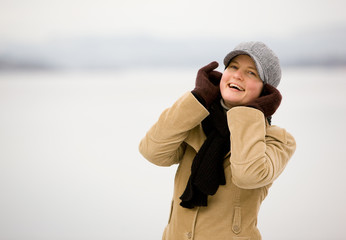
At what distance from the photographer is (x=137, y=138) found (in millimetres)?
2891

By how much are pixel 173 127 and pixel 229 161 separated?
190 millimetres

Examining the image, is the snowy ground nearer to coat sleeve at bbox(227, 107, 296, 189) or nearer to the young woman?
the young woman

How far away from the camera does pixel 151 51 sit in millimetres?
3420

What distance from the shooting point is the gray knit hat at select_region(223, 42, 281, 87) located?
1110mm

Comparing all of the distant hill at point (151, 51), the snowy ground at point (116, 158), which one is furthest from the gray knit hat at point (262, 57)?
the distant hill at point (151, 51)

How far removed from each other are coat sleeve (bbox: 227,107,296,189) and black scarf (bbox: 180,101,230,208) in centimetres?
7

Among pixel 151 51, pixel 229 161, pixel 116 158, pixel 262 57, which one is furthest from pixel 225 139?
pixel 151 51

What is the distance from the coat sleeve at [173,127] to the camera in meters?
1.11

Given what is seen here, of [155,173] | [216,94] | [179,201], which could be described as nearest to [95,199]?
[155,173]

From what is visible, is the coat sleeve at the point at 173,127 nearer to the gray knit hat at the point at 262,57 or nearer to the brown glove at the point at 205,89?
the brown glove at the point at 205,89

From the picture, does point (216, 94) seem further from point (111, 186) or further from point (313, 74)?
point (313, 74)

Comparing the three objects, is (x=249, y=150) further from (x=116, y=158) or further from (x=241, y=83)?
(x=116, y=158)

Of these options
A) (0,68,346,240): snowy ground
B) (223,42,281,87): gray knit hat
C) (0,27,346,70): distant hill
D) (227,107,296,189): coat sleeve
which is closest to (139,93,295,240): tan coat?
(227,107,296,189): coat sleeve

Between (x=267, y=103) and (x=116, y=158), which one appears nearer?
(x=267, y=103)
